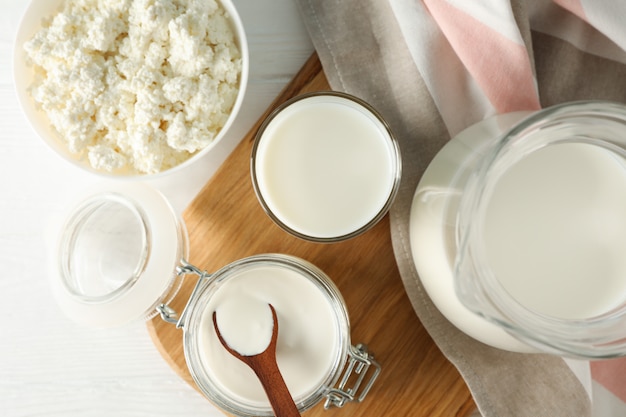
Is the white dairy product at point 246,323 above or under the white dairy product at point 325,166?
under

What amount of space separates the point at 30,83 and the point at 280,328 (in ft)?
1.34

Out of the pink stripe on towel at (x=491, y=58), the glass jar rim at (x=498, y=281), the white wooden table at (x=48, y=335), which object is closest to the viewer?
the glass jar rim at (x=498, y=281)

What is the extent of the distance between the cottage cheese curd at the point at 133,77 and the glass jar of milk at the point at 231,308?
7 centimetres

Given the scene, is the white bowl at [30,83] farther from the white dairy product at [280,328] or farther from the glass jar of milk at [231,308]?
the white dairy product at [280,328]

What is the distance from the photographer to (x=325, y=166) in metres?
0.72

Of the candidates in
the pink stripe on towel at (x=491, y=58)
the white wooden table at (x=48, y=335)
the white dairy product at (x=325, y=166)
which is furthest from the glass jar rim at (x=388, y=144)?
the white wooden table at (x=48, y=335)

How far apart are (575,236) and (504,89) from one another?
19cm

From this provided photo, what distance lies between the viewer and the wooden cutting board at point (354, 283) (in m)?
0.75

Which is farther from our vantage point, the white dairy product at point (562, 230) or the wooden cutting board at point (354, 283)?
the wooden cutting board at point (354, 283)

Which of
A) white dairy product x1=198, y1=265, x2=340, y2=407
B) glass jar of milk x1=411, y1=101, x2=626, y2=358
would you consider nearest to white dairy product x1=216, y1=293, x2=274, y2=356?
white dairy product x1=198, y1=265, x2=340, y2=407

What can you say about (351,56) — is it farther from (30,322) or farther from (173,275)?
(30,322)

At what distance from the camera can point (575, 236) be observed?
0.58 meters

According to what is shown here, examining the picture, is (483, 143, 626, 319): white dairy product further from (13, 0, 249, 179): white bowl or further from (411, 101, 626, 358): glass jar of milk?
(13, 0, 249, 179): white bowl

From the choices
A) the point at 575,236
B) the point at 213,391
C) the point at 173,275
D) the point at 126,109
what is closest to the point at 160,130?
the point at 126,109
